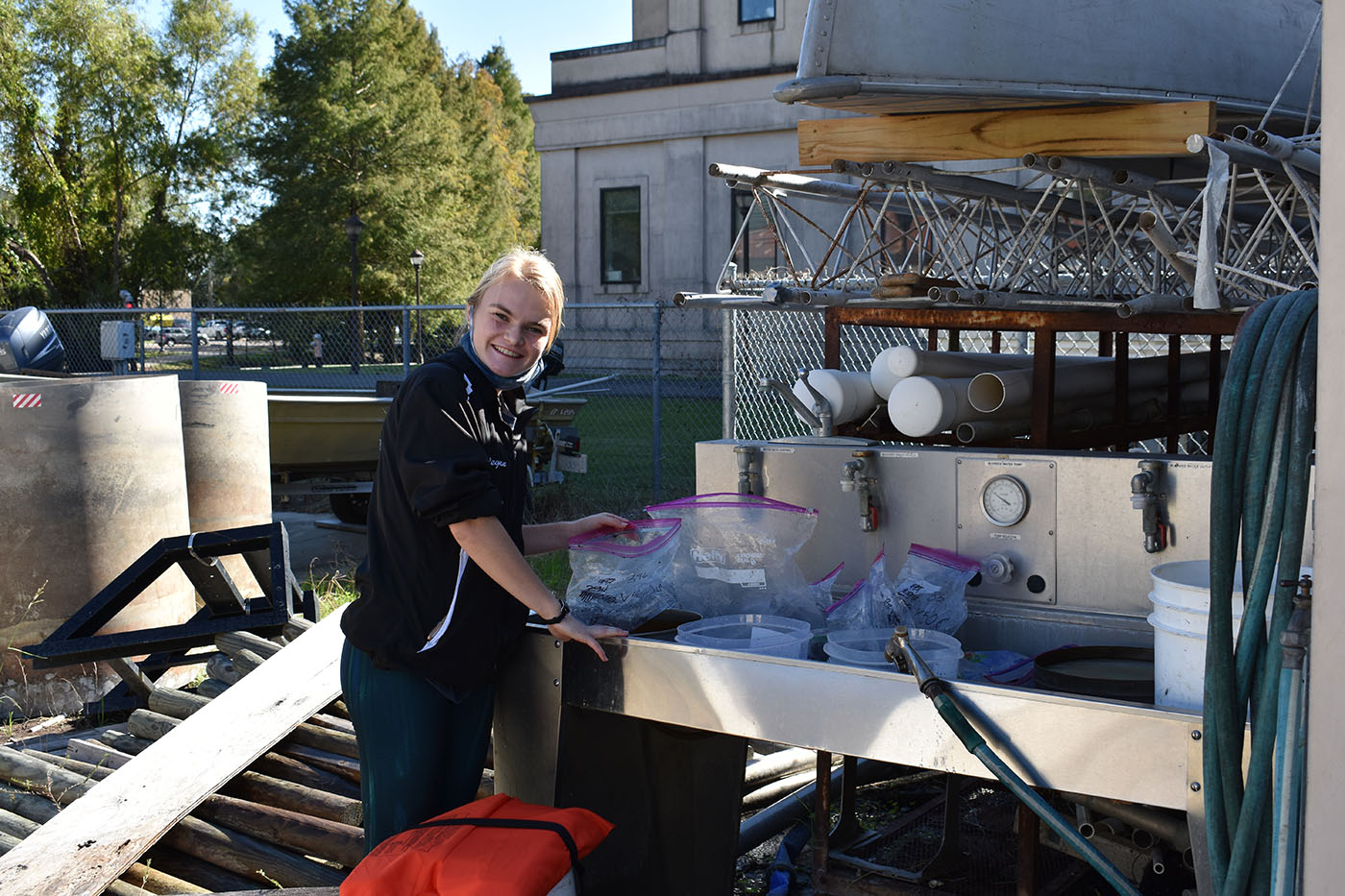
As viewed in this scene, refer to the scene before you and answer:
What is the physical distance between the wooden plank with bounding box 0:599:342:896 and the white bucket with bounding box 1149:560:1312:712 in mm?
2982

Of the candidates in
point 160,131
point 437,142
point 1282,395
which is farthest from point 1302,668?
point 160,131

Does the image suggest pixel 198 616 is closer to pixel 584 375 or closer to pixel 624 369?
pixel 584 375

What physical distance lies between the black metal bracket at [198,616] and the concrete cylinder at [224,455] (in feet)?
4.46

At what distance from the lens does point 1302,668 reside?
1629 mm

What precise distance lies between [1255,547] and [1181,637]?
494 mm

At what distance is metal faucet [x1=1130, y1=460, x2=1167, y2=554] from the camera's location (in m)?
2.70

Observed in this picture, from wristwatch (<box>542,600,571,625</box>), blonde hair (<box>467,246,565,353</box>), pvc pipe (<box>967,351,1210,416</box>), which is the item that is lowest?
wristwatch (<box>542,600,571,625</box>)

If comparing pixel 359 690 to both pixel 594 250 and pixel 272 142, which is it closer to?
pixel 594 250

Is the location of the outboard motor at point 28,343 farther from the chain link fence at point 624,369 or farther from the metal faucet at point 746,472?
the metal faucet at point 746,472

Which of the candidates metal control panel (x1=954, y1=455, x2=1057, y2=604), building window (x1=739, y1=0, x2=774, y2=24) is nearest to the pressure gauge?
metal control panel (x1=954, y1=455, x2=1057, y2=604)

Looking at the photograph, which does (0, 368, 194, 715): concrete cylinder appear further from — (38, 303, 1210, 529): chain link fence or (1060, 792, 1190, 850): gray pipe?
(1060, 792, 1190, 850): gray pipe

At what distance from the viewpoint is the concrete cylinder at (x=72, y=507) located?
5.77m

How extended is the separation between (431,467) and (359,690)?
23.2 inches

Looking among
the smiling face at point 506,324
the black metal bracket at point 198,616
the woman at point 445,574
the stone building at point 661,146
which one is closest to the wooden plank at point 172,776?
the black metal bracket at point 198,616
